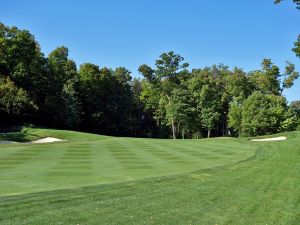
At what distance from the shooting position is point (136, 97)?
87.0 m

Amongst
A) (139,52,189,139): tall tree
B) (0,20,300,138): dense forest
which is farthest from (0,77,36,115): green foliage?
(139,52,189,139): tall tree

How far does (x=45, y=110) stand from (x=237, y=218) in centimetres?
5596

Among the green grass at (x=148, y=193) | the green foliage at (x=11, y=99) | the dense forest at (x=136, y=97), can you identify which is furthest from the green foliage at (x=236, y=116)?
the green grass at (x=148, y=193)

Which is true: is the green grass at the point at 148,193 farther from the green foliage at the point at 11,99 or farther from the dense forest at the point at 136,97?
the dense forest at the point at 136,97

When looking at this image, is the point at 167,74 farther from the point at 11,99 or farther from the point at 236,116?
the point at 11,99

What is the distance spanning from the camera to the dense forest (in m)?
58.7

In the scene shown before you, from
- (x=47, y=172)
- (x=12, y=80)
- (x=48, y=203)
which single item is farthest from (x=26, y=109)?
(x=48, y=203)

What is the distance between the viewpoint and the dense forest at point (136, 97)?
5872 cm

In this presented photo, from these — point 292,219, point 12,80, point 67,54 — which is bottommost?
point 292,219

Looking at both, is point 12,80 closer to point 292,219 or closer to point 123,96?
point 123,96

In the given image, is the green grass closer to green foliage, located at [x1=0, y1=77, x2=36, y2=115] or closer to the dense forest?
green foliage, located at [x1=0, y1=77, x2=36, y2=115]

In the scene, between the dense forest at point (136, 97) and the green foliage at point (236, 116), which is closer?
the dense forest at point (136, 97)

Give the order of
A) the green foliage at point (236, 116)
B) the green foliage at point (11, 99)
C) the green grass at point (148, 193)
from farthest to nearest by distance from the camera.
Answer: the green foliage at point (236, 116) → the green foliage at point (11, 99) → the green grass at point (148, 193)

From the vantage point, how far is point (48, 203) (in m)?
8.93
